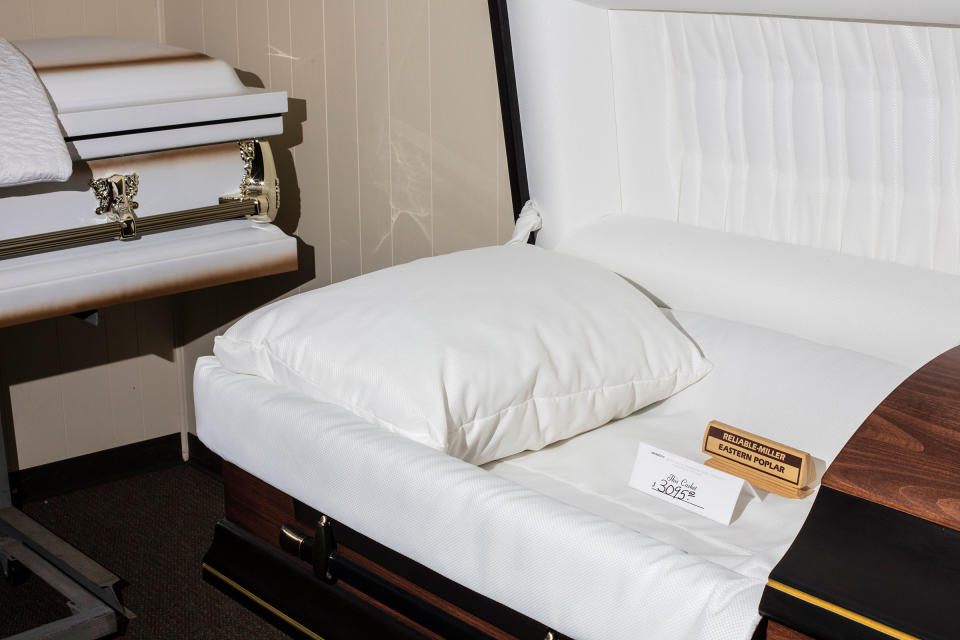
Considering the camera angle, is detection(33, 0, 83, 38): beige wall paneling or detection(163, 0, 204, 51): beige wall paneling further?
detection(163, 0, 204, 51): beige wall paneling

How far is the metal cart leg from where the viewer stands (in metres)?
1.86

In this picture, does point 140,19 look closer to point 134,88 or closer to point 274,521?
point 134,88

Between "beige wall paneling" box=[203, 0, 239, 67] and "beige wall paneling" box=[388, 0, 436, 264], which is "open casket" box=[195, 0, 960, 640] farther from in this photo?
"beige wall paneling" box=[203, 0, 239, 67]

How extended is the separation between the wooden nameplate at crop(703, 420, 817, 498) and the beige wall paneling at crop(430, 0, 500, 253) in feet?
2.48

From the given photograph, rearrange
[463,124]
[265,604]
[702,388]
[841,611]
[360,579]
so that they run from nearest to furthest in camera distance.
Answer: [841,611]
[360,579]
[265,604]
[702,388]
[463,124]

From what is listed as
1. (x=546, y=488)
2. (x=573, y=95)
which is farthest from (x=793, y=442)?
(x=573, y=95)

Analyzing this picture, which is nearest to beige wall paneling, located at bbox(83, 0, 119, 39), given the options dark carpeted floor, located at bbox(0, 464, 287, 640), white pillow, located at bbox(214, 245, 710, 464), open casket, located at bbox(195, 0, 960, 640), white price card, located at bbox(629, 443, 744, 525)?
dark carpeted floor, located at bbox(0, 464, 287, 640)

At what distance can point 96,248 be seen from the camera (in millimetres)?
1692

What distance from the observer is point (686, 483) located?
1.14 metres

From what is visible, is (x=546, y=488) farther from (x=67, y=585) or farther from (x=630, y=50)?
(x=67, y=585)

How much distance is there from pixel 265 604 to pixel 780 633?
27.5 inches

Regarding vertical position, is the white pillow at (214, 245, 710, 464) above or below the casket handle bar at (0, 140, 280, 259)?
below

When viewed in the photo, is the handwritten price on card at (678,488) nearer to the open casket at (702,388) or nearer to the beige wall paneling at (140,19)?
the open casket at (702,388)

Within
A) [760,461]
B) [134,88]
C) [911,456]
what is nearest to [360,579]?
[760,461]
